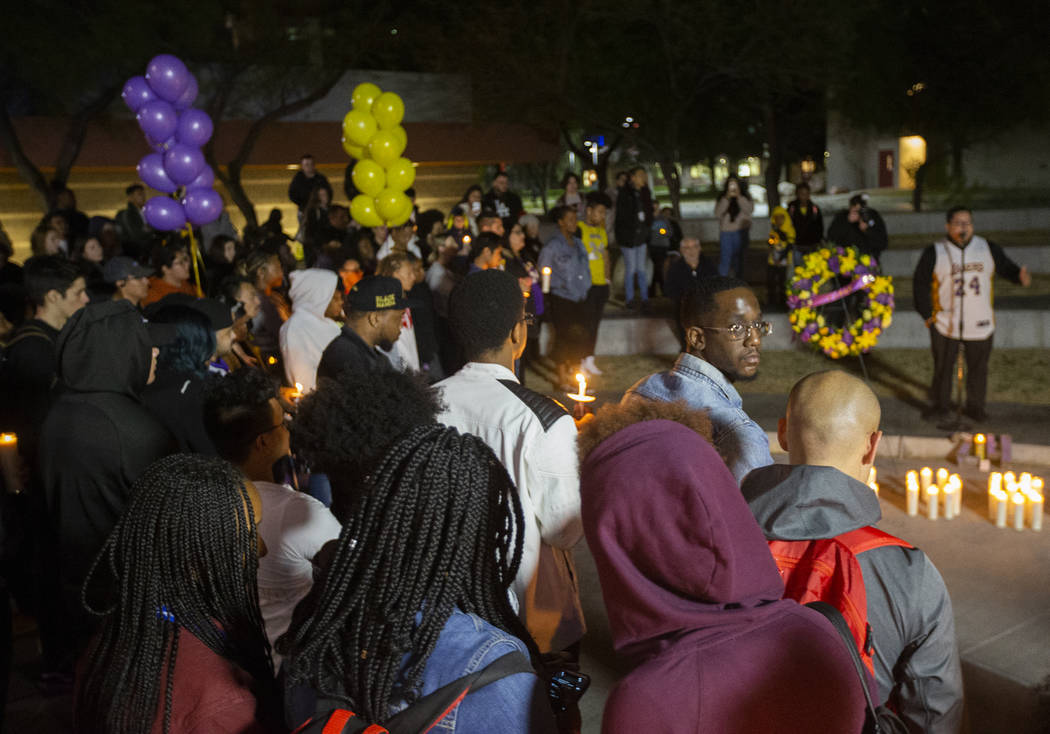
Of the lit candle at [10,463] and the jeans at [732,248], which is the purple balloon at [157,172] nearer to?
the lit candle at [10,463]

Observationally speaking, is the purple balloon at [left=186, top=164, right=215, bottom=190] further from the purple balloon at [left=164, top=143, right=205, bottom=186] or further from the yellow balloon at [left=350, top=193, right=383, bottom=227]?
the yellow balloon at [left=350, top=193, right=383, bottom=227]

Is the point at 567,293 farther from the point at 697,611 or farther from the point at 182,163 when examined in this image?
the point at 697,611

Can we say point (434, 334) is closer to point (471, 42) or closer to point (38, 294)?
point (38, 294)

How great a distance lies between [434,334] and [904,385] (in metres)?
5.54

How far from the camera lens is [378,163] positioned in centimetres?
1162

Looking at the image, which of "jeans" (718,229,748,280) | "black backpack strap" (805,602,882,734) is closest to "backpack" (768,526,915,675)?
"black backpack strap" (805,602,882,734)

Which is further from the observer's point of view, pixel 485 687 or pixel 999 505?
pixel 999 505

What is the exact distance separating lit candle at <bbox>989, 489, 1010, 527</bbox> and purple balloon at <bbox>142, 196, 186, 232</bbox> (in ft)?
25.8

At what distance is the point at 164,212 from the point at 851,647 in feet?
29.6

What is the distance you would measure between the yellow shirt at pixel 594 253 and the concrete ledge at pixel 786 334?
1.62 metres

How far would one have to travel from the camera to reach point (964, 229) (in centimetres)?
880

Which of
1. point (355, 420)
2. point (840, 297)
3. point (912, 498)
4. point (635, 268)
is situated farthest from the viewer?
point (635, 268)

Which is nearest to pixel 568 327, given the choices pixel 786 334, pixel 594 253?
pixel 594 253

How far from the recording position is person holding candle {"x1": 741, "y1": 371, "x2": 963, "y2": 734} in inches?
92.3
